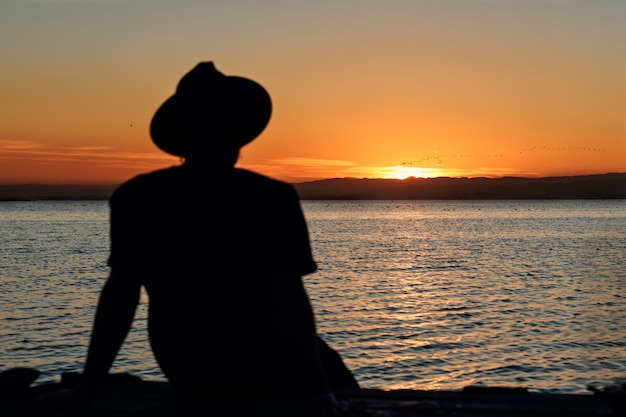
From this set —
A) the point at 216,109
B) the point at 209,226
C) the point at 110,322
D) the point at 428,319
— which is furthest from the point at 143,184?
the point at 428,319

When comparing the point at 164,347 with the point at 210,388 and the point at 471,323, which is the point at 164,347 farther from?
the point at 471,323

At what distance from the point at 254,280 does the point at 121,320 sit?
66 centimetres

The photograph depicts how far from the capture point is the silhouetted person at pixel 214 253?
3.31m

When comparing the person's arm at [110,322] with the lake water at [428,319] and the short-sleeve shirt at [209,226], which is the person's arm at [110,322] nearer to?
the short-sleeve shirt at [209,226]

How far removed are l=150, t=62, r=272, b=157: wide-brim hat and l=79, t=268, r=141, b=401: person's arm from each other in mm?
704

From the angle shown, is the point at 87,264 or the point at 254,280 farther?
the point at 87,264

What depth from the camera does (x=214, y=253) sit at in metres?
3.36

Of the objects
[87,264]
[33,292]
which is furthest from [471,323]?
[87,264]

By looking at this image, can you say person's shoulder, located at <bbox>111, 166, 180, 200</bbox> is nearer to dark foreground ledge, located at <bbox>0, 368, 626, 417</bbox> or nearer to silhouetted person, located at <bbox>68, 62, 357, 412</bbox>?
silhouetted person, located at <bbox>68, 62, 357, 412</bbox>

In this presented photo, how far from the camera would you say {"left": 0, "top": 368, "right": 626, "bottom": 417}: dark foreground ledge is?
358 centimetres

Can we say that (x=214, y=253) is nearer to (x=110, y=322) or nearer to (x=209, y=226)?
(x=209, y=226)

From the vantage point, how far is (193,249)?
3.38m

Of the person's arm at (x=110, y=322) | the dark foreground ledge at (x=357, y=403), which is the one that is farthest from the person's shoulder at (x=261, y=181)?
the dark foreground ledge at (x=357, y=403)

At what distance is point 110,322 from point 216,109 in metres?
1.10
